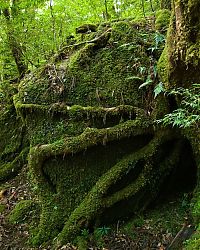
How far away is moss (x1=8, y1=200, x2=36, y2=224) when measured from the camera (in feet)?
19.9

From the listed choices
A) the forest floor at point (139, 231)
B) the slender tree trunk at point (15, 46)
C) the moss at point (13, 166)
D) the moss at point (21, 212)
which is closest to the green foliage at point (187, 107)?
the forest floor at point (139, 231)

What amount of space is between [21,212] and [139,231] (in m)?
2.51

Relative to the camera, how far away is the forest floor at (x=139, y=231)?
5.08 metres

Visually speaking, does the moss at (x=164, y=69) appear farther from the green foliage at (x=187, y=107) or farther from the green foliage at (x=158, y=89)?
the green foliage at (x=187, y=107)

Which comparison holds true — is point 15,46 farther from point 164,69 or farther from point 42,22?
point 164,69

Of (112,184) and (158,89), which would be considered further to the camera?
(112,184)

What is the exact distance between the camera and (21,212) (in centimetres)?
615

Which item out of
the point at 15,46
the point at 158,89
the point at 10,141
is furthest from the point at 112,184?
the point at 15,46

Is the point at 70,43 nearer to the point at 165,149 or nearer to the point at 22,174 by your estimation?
the point at 22,174

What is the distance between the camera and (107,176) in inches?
219

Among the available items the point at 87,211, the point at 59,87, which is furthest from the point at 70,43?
the point at 87,211

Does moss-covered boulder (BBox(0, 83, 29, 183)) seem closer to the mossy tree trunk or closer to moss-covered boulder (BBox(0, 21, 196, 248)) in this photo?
moss-covered boulder (BBox(0, 21, 196, 248))

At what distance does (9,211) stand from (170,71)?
4470 millimetres

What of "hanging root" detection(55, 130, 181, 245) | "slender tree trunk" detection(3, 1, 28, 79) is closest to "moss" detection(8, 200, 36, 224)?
"hanging root" detection(55, 130, 181, 245)
